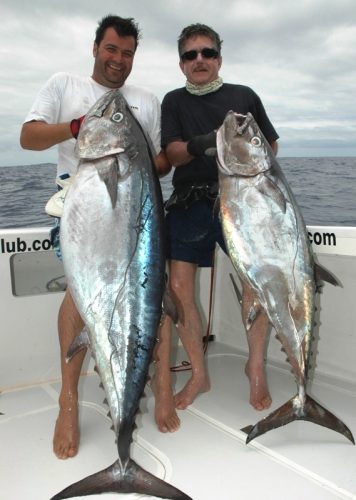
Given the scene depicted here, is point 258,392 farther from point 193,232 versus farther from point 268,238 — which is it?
point 268,238

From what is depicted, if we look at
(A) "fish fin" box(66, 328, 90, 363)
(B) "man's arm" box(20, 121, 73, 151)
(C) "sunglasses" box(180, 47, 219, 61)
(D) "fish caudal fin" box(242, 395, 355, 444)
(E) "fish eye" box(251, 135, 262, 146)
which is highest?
(C) "sunglasses" box(180, 47, 219, 61)

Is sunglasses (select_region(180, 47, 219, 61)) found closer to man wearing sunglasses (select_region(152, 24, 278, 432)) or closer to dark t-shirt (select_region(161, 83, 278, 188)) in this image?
man wearing sunglasses (select_region(152, 24, 278, 432))

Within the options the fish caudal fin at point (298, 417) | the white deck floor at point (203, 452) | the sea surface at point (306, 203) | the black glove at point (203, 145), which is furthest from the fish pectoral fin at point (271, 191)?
the sea surface at point (306, 203)

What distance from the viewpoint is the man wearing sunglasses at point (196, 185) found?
293cm

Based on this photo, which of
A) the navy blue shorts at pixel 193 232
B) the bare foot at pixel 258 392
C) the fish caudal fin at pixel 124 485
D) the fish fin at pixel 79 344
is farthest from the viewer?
the navy blue shorts at pixel 193 232

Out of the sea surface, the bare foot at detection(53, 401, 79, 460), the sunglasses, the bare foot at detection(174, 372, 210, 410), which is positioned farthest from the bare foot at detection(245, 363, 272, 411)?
the sea surface

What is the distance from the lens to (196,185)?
9.89ft

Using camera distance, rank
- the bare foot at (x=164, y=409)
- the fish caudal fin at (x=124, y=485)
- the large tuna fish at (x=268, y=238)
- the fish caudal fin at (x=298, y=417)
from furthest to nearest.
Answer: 1. the bare foot at (x=164, y=409)
2. the fish caudal fin at (x=298, y=417)
3. the large tuna fish at (x=268, y=238)
4. the fish caudal fin at (x=124, y=485)

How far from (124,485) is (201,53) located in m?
2.29

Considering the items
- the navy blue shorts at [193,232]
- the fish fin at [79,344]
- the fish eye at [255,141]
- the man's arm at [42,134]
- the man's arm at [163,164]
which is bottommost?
the fish fin at [79,344]

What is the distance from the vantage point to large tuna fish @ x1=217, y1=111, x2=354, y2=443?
220cm

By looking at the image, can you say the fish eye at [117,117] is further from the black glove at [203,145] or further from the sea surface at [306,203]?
the sea surface at [306,203]

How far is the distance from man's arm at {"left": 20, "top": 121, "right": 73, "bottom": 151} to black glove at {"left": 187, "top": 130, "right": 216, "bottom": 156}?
59 cm

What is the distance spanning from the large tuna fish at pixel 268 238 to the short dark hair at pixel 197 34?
95 centimetres
